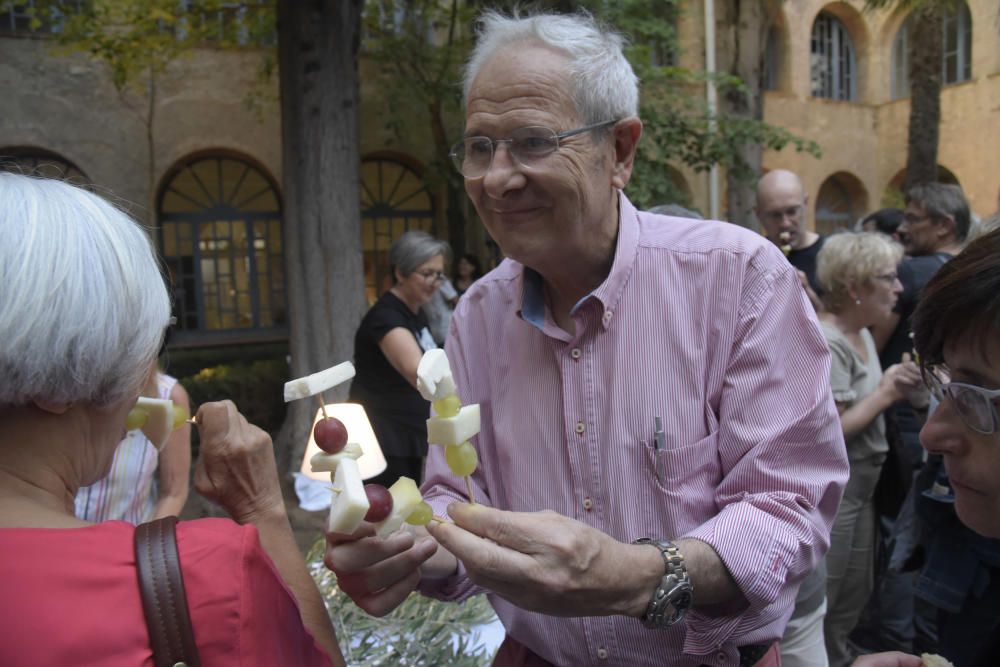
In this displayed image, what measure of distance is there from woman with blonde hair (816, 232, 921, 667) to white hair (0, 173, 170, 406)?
117 inches

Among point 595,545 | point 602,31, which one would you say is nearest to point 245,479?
point 595,545

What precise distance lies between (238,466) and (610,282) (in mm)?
889

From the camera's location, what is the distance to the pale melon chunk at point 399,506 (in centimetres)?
137

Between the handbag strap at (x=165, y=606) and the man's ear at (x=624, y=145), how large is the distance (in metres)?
1.23

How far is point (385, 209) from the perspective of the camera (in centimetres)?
1367

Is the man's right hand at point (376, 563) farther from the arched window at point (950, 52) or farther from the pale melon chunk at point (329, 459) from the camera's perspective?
the arched window at point (950, 52)

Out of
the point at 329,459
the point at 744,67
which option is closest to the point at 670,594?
the point at 329,459

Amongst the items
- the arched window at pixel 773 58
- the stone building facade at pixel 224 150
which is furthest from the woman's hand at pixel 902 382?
the arched window at pixel 773 58

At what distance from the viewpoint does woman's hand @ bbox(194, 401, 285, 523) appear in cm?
154

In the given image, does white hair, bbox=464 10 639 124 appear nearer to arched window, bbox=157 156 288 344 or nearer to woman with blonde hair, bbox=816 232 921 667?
woman with blonde hair, bbox=816 232 921 667

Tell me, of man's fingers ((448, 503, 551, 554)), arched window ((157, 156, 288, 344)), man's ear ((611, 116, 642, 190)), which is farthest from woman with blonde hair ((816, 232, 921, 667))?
arched window ((157, 156, 288, 344))

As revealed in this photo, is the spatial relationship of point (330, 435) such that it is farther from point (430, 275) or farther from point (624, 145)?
point (430, 275)

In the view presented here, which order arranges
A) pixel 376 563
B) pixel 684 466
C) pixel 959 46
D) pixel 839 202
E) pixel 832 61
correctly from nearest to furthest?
pixel 376 563
pixel 684 466
pixel 959 46
pixel 832 61
pixel 839 202

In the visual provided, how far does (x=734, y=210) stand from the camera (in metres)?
9.97
